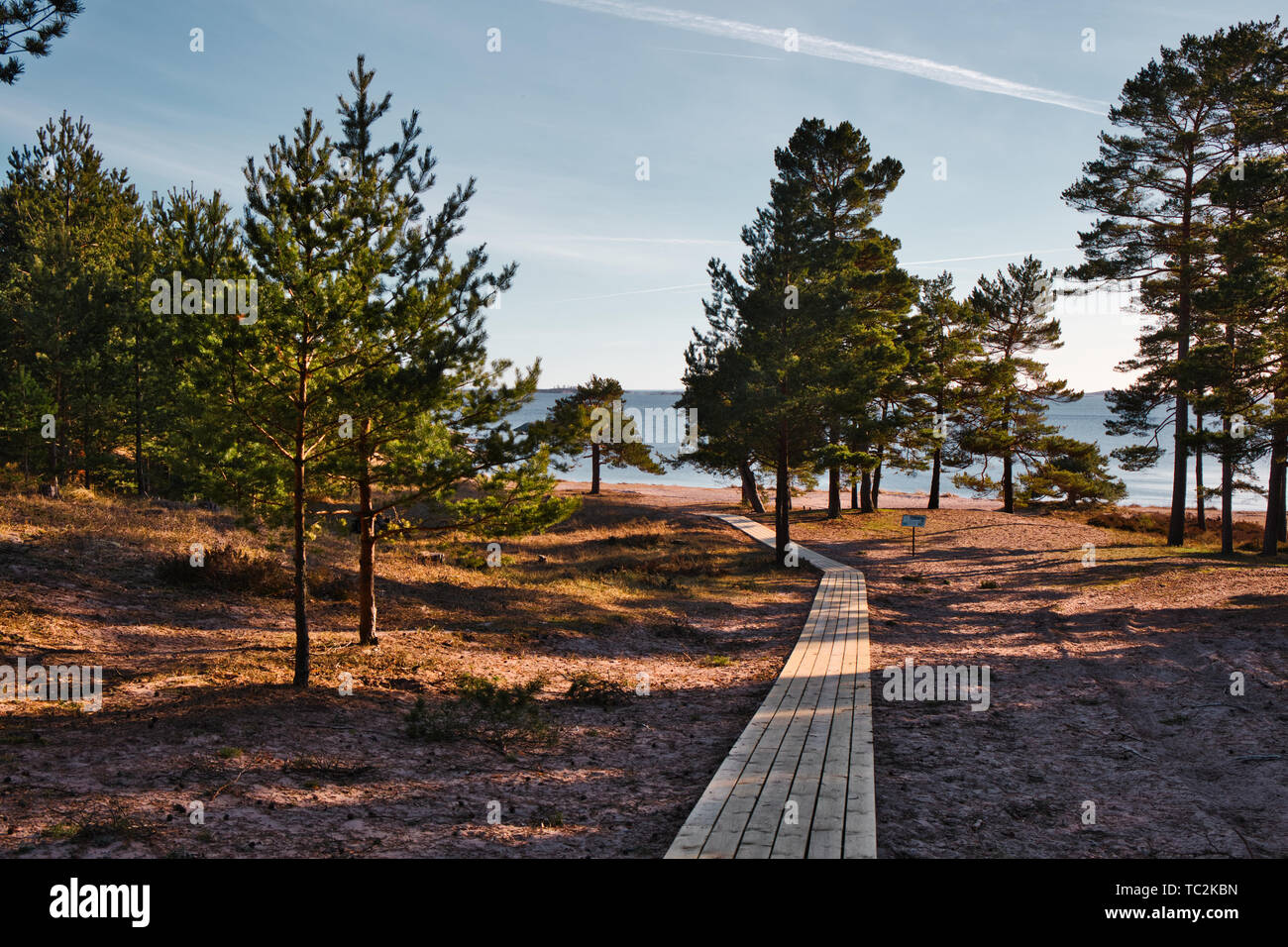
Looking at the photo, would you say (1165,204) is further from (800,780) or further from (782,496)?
(800,780)

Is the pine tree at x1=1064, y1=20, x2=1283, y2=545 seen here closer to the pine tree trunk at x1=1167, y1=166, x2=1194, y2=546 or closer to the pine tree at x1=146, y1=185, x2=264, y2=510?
the pine tree trunk at x1=1167, y1=166, x2=1194, y2=546

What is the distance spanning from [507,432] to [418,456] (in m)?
1.37

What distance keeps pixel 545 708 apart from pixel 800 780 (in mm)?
4378

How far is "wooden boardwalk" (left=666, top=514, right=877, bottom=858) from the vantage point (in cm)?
538

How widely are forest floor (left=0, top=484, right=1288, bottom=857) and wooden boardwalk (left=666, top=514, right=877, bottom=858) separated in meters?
0.35

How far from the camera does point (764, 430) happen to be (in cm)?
2544

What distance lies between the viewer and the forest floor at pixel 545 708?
6.00 m

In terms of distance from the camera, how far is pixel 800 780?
675 centimetres

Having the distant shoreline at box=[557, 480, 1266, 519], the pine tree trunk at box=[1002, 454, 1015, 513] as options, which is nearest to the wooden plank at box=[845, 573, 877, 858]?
the distant shoreline at box=[557, 480, 1266, 519]

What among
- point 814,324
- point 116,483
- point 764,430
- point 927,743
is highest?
point 814,324

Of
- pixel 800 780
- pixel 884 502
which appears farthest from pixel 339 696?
pixel 884 502

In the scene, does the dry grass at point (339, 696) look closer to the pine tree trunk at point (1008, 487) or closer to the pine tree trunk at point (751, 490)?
the pine tree trunk at point (751, 490)
